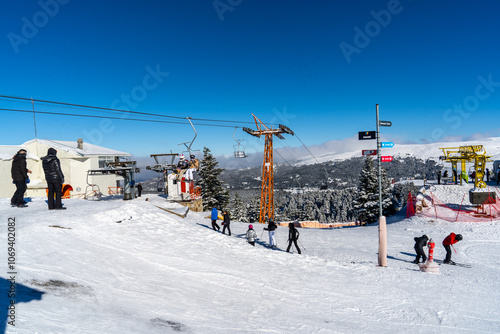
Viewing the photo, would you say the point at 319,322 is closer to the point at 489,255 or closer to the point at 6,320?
the point at 6,320

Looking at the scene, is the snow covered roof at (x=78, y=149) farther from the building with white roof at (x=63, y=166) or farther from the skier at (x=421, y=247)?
the skier at (x=421, y=247)

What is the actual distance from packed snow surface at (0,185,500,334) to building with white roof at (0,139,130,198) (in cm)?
1860

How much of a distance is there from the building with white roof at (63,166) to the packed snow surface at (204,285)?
18603 millimetres

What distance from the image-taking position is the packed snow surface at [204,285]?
5777 mm

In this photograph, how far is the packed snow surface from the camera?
5777 millimetres

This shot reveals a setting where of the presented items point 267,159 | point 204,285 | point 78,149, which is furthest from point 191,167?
point 78,149

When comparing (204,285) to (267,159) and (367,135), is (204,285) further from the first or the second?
(267,159)

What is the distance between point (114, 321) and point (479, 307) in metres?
8.83

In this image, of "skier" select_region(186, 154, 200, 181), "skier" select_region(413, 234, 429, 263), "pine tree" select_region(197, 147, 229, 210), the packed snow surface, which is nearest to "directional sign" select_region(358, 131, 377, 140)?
"skier" select_region(413, 234, 429, 263)

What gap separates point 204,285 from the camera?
27.3 ft

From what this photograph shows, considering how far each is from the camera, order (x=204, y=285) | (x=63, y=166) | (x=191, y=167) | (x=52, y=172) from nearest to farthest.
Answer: (x=204, y=285), (x=52, y=172), (x=191, y=167), (x=63, y=166)

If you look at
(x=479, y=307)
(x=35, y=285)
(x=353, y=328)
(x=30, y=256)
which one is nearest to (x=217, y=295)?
(x=353, y=328)

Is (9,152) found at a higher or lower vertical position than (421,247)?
higher

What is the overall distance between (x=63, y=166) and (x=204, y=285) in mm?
32802
